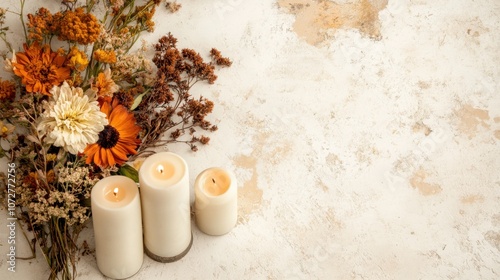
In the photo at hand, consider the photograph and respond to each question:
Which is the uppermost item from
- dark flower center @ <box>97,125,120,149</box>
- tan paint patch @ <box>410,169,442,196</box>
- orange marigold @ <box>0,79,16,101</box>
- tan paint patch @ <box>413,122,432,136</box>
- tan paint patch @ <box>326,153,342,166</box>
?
orange marigold @ <box>0,79,16,101</box>

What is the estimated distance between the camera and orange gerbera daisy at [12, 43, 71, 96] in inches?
47.8

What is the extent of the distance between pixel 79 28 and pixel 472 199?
2.99ft

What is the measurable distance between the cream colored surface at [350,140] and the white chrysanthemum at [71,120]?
252mm

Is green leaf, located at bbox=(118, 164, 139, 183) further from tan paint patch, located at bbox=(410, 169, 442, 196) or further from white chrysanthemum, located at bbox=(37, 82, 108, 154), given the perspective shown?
tan paint patch, located at bbox=(410, 169, 442, 196)

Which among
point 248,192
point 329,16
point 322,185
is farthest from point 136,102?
point 329,16

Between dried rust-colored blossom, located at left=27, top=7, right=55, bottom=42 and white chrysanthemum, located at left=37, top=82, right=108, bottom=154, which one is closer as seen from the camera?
white chrysanthemum, located at left=37, top=82, right=108, bottom=154

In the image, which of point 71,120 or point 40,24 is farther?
point 40,24

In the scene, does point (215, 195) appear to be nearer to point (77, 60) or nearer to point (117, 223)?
point (117, 223)

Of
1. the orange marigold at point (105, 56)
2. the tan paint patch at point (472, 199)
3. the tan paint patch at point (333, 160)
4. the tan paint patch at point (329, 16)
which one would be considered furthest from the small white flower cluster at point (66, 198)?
the tan paint patch at point (472, 199)

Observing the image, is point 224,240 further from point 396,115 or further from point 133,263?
point 396,115

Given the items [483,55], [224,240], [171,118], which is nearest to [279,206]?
[224,240]

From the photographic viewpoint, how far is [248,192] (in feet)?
4.43

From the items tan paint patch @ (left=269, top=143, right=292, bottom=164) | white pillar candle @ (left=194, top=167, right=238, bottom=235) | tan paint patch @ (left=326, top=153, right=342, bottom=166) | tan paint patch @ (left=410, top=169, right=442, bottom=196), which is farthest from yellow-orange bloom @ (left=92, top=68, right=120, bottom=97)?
tan paint patch @ (left=410, top=169, right=442, bottom=196)

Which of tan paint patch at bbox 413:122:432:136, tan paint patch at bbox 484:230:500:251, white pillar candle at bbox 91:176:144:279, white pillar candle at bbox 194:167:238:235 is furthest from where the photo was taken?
tan paint patch at bbox 413:122:432:136
